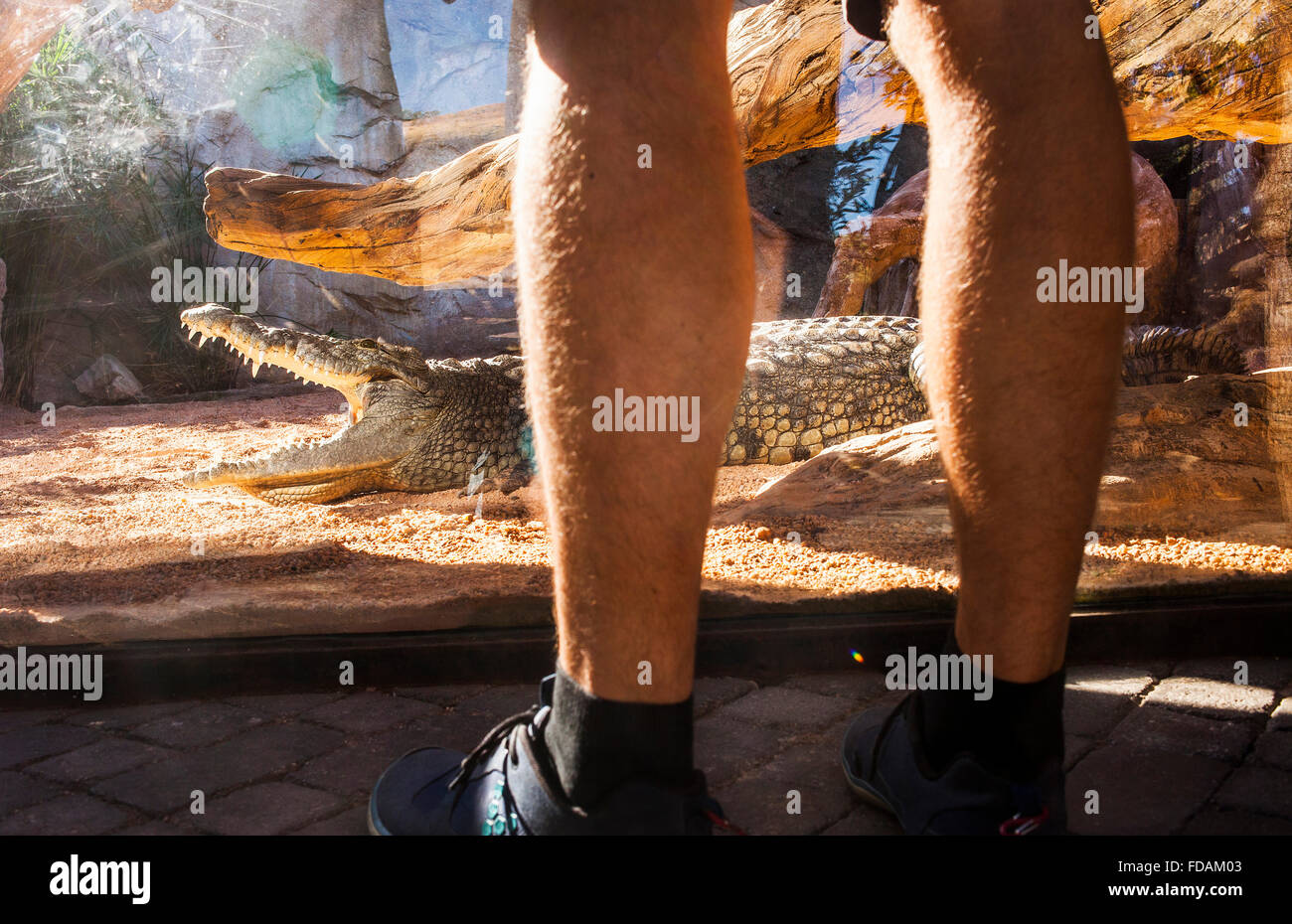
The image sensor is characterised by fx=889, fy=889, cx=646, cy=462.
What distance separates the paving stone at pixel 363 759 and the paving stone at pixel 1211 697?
1232mm

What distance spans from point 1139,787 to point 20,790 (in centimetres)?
159

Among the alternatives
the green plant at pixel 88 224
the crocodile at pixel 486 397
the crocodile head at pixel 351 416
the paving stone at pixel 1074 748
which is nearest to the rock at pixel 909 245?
the crocodile at pixel 486 397

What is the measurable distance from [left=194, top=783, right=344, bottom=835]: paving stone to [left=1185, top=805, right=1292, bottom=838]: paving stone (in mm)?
1135

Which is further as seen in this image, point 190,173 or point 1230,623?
point 190,173

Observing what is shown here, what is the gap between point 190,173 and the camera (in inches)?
426

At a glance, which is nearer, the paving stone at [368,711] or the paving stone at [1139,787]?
the paving stone at [1139,787]

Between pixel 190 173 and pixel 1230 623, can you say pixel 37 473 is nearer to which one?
pixel 1230 623

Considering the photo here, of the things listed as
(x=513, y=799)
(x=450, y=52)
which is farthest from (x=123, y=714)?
(x=450, y=52)

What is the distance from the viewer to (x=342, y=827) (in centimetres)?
118

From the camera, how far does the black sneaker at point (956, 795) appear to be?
3.33ft

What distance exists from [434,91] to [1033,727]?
1581cm

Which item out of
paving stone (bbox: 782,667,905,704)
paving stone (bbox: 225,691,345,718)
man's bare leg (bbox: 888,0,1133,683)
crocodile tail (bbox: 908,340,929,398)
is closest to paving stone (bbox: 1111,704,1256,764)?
paving stone (bbox: 782,667,905,704)

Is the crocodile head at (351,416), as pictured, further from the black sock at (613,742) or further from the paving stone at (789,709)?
the black sock at (613,742)
